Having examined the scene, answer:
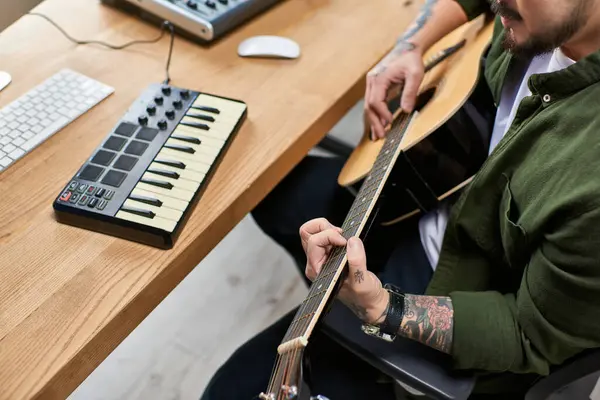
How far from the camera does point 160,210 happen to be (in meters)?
0.72

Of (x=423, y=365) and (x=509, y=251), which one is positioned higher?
(x=509, y=251)

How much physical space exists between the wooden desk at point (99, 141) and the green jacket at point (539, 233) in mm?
305

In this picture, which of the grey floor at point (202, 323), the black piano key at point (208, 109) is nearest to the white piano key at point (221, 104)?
the black piano key at point (208, 109)

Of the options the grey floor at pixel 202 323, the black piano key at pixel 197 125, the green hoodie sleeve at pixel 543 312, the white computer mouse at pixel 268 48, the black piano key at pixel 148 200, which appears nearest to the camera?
the green hoodie sleeve at pixel 543 312

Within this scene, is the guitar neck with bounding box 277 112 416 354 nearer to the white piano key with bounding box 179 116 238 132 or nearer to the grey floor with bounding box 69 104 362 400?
the white piano key with bounding box 179 116 238 132

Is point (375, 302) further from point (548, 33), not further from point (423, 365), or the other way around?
point (548, 33)

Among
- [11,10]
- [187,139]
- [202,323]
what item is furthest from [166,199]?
[202,323]

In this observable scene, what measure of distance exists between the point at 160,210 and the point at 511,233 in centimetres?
46

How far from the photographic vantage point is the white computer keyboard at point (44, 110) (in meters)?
0.82

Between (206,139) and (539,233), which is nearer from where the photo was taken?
(539,233)

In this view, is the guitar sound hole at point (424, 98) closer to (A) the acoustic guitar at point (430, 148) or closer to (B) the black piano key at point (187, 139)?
(A) the acoustic guitar at point (430, 148)

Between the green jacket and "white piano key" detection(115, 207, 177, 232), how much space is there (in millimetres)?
391

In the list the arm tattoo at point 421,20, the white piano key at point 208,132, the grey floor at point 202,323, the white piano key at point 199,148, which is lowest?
the grey floor at point 202,323

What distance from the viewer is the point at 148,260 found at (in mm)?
703
